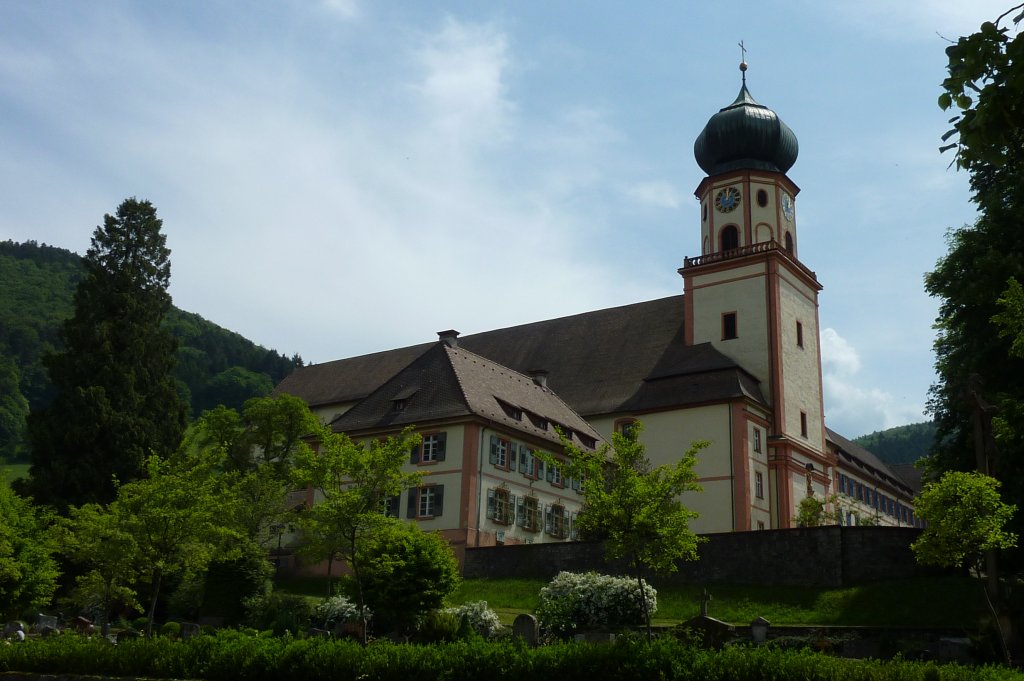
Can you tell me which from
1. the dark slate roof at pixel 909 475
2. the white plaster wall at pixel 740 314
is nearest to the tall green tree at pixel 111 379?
the white plaster wall at pixel 740 314

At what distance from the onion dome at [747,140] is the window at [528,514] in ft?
69.2

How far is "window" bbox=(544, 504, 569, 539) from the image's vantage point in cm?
4812

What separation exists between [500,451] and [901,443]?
12692cm

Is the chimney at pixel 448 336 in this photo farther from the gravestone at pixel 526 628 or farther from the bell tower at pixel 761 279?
the gravestone at pixel 526 628

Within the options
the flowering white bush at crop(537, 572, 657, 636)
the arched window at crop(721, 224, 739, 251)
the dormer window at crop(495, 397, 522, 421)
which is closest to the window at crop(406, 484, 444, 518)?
the dormer window at crop(495, 397, 522, 421)

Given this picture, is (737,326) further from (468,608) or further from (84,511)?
(84,511)

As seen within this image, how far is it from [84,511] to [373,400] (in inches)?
721

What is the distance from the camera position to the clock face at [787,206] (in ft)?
187

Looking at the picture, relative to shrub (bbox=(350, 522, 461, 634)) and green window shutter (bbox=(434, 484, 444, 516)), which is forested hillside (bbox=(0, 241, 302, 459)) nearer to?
green window shutter (bbox=(434, 484, 444, 516))

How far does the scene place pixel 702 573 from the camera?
36281mm

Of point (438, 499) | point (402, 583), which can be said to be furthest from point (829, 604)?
point (438, 499)

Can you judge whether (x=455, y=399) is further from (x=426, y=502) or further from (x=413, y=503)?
(x=413, y=503)

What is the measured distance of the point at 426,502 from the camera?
45312 mm

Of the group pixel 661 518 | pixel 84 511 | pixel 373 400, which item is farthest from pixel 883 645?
pixel 373 400
